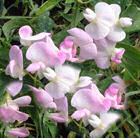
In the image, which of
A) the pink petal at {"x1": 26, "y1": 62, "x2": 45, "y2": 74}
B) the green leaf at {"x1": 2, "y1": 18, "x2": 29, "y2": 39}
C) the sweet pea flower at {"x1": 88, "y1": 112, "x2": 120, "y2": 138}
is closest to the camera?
the pink petal at {"x1": 26, "y1": 62, "x2": 45, "y2": 74}

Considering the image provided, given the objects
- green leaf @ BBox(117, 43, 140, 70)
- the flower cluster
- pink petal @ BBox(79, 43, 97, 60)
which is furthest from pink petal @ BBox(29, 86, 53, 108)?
green leaf @ BBox(117, 43, 140, 70)

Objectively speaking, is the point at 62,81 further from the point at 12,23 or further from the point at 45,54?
the point at 12,23

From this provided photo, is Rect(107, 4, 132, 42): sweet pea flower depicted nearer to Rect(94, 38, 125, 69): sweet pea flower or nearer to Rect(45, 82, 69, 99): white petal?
Rect(94, 38, 125, 69): sweet pea flower

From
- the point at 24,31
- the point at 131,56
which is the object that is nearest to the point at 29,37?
the point at 24,31

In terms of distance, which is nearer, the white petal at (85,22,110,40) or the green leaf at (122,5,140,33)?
the white petal at (85,22,110,40)

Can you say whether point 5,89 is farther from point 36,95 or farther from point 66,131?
point 66,131

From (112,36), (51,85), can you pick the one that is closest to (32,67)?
(51,85)

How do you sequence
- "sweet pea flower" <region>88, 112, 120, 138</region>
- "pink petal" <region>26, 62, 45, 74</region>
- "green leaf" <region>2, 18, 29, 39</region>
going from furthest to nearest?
"green leaf" <region>2, 18, 29, 39</region>, "sweet pea flower" <region>88, 112, 120, 138</region>, "pink petal" <region>26, 62, 45, 74</region>
